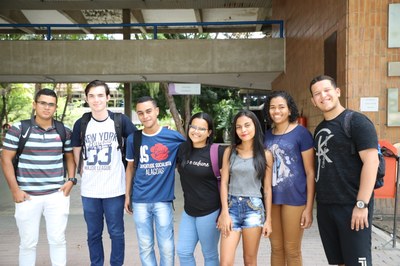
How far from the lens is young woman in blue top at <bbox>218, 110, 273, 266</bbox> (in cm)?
309

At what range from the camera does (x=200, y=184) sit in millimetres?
3242

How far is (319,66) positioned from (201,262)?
4.66 m

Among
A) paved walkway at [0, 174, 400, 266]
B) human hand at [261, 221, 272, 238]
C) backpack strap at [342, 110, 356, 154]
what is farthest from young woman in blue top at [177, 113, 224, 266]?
paved walkway at [0, 174, 400, 266]

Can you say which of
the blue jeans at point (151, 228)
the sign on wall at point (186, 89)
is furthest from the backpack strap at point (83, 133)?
the sign on wall at point (186, 89)

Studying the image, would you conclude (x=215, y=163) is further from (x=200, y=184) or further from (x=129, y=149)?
(x=129, y=149)

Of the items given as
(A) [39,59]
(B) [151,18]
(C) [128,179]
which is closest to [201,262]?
(C) [128,179]

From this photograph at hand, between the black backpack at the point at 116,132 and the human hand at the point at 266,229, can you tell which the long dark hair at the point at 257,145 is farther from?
the black backpack at the point at 116,132

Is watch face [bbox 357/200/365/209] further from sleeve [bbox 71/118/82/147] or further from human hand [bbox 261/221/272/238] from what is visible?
sleeve [bbox 71/118/82/147]

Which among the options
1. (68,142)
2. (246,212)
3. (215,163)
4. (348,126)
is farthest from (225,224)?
(68,142)

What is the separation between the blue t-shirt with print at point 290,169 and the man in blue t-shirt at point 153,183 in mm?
902

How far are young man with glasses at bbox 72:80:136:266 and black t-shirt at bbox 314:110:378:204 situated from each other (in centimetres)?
176

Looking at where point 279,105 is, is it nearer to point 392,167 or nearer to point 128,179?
point 128,179

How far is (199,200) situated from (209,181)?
17cm

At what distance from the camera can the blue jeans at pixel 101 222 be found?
3.69 m
